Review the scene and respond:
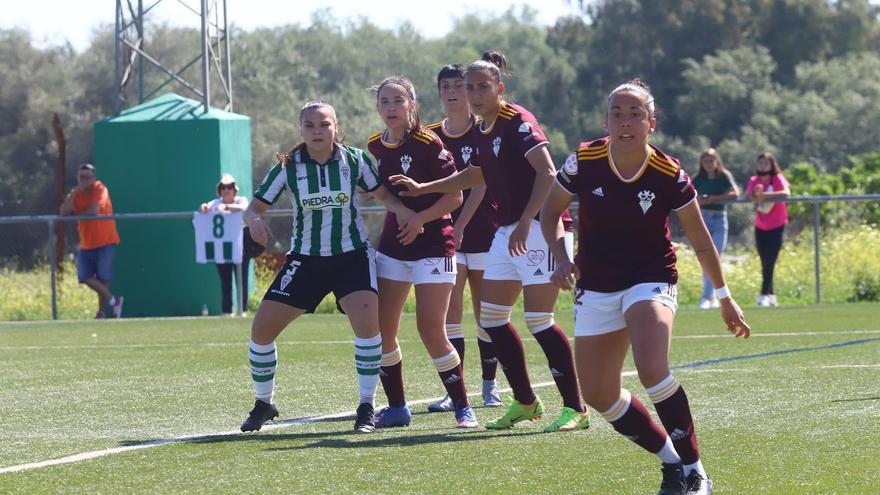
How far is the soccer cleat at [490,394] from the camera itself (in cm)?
964

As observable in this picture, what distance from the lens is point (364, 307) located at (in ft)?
27.5

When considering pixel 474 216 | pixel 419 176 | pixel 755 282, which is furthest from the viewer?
pixel 755 282

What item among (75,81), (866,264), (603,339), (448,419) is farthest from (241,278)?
(75,81)

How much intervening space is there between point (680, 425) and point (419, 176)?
9.45 feet

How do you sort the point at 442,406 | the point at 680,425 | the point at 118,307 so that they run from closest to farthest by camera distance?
the point at 680,425
the point at 442,406
the point at 118,307

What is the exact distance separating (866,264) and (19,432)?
1431 cm

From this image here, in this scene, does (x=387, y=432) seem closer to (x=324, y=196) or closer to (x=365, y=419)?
(x=365, y=419)

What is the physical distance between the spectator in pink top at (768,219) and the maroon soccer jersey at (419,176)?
11.0 metres

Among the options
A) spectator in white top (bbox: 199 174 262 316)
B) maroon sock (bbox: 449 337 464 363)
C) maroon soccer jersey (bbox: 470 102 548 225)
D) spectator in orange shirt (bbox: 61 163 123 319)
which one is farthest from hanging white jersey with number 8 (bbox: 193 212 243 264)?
maroon soccer jersey (bbox: 470 102 548 225)

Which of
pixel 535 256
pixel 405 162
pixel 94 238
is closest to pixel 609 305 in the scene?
pixel 535 256

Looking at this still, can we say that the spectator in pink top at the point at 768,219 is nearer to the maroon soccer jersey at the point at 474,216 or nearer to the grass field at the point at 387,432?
the grass field at the point at 387,432

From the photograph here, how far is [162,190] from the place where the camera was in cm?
2300

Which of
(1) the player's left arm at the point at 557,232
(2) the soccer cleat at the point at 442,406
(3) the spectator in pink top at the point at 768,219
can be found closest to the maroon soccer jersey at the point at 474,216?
(2) the soccer cleat at the point at 442,406

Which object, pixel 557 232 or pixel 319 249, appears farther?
pixel 319 249
